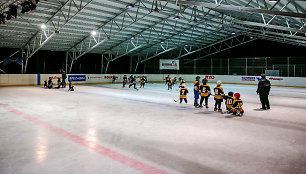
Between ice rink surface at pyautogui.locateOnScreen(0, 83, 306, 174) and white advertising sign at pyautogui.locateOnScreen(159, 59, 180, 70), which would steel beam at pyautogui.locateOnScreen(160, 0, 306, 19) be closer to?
ice rink surface at pyautogui.locateOnScreen(0, 83, 306, 174)

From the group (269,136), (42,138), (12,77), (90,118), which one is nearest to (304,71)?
(269,136)

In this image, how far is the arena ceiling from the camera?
17.8 meters

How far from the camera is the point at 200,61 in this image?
36719 millimetres

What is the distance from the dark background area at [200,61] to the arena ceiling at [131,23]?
49.4 inches

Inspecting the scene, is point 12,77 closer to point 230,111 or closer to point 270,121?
point 230,111

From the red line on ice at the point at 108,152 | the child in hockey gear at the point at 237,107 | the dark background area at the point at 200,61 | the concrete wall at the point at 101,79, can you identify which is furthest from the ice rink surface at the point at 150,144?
the dark background area at the point at 200,61

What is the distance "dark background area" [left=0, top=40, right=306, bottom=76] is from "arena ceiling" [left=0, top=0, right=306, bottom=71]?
1.25 meters

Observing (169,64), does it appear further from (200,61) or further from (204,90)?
(204,90)

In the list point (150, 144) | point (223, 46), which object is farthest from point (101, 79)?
point (150, 144)

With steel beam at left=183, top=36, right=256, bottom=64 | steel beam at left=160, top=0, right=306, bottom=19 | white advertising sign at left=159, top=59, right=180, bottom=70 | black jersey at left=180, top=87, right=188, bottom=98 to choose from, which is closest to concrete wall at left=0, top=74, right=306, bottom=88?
white advertising sign at left=159, top=59, right=180, bottom=70

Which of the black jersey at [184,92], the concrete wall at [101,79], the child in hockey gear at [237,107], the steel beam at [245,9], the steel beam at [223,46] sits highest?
the steel beam at [223,46]

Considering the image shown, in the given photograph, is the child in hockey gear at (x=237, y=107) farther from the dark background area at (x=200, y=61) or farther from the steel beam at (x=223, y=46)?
the steel beam at (x=223, y=46)

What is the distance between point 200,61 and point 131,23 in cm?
1705

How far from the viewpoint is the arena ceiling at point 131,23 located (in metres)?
17.8
